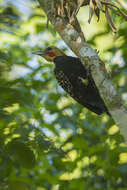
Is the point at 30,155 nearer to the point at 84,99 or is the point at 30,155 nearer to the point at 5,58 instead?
the point at 5,58

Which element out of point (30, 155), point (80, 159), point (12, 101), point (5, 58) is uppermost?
point (5, 58)

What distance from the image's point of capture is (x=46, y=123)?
410 cm

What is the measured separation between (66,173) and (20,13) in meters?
1.86

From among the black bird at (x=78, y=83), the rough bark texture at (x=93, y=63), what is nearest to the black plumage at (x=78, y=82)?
the black bird at (x=78, y=83)

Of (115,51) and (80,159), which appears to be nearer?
(80,159)

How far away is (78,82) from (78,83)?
0.01 metres

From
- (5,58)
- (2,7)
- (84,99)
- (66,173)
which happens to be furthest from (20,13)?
(66,173)

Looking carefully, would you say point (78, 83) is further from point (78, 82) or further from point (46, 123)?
point (46, 123)

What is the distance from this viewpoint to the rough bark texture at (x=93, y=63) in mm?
2158

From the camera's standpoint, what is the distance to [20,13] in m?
3.19

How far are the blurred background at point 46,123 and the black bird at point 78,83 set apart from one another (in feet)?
0.99

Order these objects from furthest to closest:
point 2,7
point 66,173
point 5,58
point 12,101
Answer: point 66,173 → point 2,7 → point 5,58 → point 12,101

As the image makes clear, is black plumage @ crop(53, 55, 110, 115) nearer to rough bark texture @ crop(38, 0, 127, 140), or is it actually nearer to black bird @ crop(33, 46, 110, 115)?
black bird @ crop(33, 46, 110, 115)

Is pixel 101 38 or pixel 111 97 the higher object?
pixel 111 97
